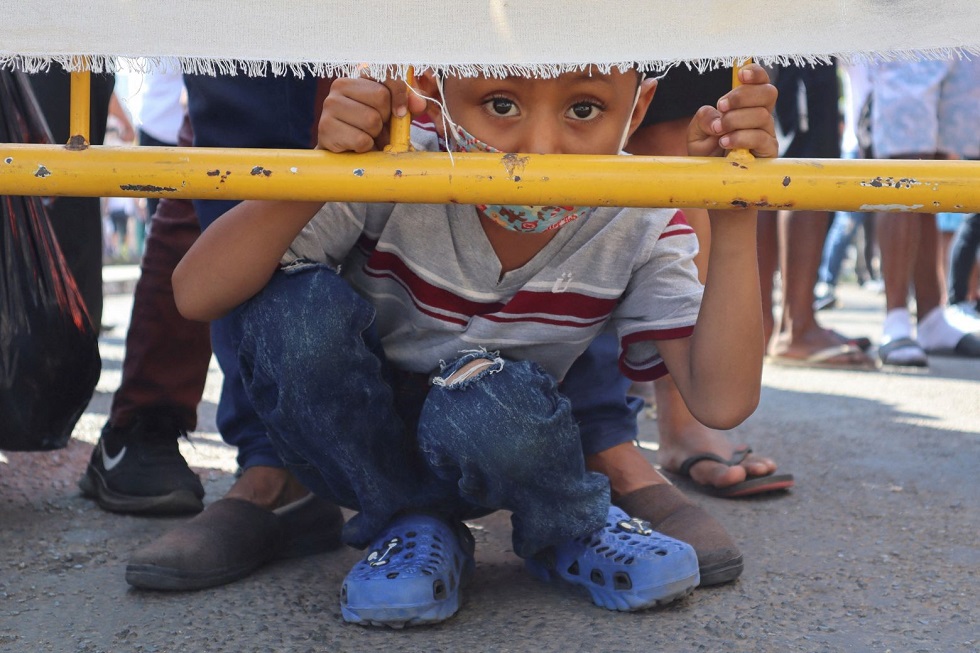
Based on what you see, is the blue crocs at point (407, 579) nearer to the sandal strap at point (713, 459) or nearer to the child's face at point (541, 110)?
the child's face at point (541, 110)

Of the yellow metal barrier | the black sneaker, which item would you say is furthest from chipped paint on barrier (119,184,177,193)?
the black sneaker

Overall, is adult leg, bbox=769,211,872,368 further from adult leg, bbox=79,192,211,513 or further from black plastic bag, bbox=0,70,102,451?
black plastic bag, bbox=0,70,102,451

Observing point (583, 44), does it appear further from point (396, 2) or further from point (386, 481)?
point (386, 481)

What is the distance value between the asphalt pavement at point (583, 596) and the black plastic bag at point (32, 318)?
19cm

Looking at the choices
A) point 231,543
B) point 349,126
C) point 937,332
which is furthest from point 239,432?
point 937,332

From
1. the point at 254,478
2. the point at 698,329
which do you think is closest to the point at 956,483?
the point at 698,329

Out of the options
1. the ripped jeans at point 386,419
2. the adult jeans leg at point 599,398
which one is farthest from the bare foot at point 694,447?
the ripped jeans at point 386,419

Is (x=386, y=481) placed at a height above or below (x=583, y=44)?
below

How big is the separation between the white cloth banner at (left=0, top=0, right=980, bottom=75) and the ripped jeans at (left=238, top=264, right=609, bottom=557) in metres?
0.33

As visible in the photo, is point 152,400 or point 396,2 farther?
point 152,400

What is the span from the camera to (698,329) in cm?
143

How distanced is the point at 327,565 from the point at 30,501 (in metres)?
0.65

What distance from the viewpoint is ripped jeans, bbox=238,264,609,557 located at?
4.46 feet

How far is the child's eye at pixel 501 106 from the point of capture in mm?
1373
